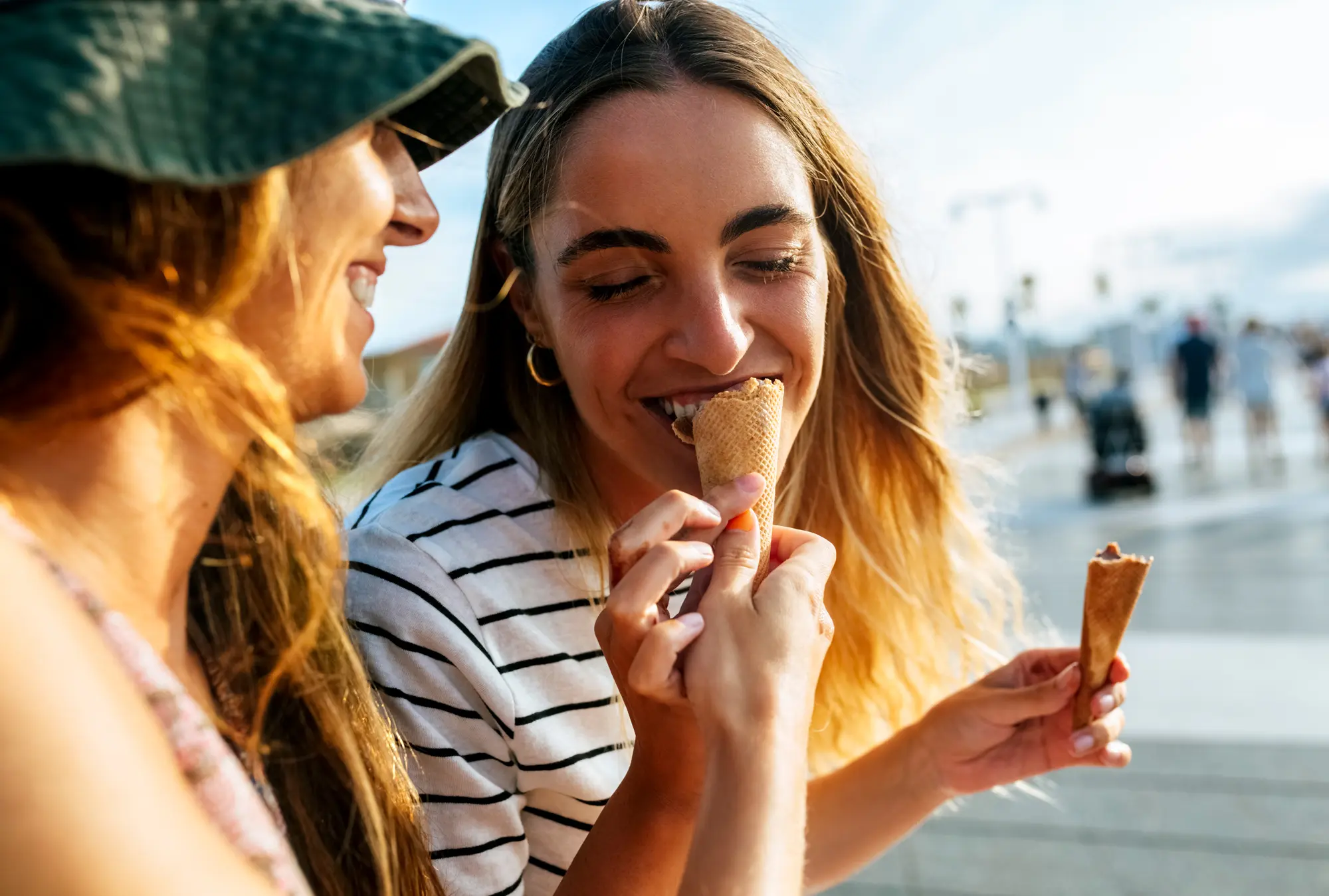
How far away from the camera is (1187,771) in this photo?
462 cm

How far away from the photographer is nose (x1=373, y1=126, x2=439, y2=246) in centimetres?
141

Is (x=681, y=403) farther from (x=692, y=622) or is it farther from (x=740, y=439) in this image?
(x=692, y=622)

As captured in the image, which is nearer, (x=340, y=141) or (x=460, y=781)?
(x=340, y=141)

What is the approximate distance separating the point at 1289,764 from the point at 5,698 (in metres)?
5.04

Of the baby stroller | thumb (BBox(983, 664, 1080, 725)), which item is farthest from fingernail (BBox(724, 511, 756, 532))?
the baby stroller

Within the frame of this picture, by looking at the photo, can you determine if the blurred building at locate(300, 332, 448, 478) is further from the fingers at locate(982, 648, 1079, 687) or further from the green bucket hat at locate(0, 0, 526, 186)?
the fingers at locate(982, 648, 1079, 687)

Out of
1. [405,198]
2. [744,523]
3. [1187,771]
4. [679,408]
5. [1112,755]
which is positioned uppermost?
[405,198]

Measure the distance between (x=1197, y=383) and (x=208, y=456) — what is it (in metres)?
15.9

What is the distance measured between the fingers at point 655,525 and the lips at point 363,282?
477 millimetres

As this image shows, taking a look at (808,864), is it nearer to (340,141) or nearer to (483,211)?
(483,211)

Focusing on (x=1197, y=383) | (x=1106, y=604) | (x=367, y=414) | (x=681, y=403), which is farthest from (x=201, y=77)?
(x=1197, y=383)

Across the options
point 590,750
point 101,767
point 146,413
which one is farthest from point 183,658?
point 590,750

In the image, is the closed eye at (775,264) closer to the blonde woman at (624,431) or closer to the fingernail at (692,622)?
the blonde woman at (624,431)

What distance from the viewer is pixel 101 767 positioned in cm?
88
